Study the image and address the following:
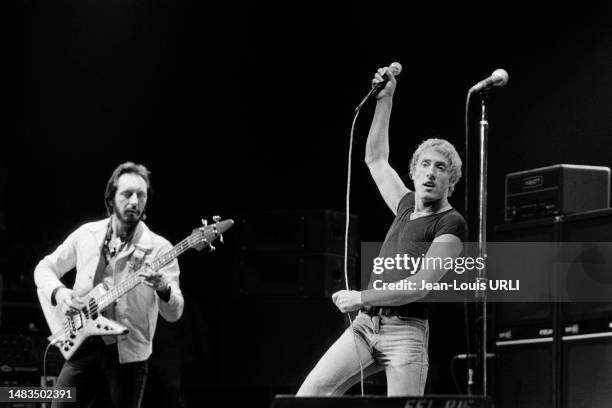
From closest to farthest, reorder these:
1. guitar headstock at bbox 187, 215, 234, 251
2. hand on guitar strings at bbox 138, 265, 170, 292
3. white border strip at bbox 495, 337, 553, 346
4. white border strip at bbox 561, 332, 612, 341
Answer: hand on guitar strings at bbox 138, 265, 170, 292 → guitar headstock at bbox 187, 215, 234, 251 → white border strip at bbox 561, 332, 612, 341 → white border strip at bbox 495, 337, 553, 346

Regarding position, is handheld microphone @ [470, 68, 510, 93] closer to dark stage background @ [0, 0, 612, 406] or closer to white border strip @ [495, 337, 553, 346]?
white border strip @ [495, 337, 553, 346]

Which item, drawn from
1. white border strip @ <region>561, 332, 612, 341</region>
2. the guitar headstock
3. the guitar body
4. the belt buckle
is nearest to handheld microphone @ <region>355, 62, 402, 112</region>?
the belt buckle

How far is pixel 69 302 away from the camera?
502 cm

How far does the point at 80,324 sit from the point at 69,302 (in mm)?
137

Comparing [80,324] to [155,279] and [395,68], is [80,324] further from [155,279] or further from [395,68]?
[395,68]

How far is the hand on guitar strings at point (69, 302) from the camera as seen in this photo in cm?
502

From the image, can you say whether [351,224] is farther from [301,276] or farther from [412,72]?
[412,72]

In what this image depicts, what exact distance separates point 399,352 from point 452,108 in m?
3.53

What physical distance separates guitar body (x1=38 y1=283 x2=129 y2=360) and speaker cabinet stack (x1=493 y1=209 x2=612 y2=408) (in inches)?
92.8

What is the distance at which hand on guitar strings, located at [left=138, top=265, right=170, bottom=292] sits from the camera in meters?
4.79

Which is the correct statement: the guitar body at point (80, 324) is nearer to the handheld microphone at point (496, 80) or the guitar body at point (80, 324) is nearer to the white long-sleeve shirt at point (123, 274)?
the white long-sleeve shirt at point (123, 274)

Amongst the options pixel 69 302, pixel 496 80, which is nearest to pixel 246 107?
pixel 69 302

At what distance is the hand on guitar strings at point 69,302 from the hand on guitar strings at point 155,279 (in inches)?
16.1

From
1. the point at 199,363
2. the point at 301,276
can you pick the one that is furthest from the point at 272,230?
the point at 199,363
